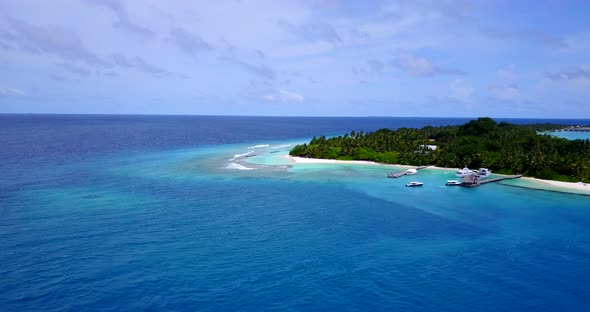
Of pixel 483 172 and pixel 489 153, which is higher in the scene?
pixel 489 153

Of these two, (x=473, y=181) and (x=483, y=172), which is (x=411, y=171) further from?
(x=483, y=172)

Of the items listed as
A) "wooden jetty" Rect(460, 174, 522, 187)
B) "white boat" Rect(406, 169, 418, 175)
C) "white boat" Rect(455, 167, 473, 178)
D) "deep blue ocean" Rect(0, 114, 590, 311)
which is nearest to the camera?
"deep blue ocean" Rect(0, 114, 590, 311)

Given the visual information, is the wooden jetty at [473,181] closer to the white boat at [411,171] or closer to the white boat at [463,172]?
the white boat at [463,172]

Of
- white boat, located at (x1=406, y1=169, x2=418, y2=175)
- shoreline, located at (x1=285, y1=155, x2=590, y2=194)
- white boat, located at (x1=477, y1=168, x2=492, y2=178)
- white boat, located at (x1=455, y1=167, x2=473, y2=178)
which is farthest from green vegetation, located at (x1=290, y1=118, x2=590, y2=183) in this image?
white boat, located at (x1=406, y1=169, x2=418, y2=175)

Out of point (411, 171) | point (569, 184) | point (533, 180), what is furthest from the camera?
point (411, 171)

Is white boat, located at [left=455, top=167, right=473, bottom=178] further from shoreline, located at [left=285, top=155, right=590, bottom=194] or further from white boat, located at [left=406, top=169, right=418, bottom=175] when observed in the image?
white boat, located at [left=406, top=169, right=418, bottom=175]

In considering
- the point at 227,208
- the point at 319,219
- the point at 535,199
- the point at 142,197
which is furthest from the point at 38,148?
the point at 535,199

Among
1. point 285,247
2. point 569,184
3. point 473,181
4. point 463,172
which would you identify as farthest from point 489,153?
Result: point 285,247

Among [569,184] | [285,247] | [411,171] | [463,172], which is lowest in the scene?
[285,247]

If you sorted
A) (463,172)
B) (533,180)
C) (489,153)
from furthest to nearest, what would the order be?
(489,153)
(463,172)
(533,180)
